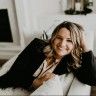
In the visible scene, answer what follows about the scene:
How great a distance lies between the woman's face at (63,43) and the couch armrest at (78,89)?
8.6 inches

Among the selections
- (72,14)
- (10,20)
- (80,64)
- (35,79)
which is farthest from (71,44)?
(10,20)

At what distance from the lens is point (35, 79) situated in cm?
149

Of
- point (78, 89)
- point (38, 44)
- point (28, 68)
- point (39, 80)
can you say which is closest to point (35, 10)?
point (38, 44)

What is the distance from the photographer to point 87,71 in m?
1.41

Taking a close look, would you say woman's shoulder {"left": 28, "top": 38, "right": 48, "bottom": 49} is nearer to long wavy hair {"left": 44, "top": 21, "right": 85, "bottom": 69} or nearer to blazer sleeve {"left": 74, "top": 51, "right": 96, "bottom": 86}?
long wavy hair {"left": 44, "top": 21, "right": 85, "bottom": 69}

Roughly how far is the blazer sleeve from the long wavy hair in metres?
0.04

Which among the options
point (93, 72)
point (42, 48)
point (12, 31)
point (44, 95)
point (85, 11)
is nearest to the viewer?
point (44, 95)

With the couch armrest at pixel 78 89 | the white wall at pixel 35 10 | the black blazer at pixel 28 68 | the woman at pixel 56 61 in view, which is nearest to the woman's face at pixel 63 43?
the woman at pixel 56 61

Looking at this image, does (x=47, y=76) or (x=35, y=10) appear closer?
(x=47, y=76)

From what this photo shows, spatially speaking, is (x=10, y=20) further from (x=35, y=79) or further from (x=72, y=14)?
(x=35, y=79)

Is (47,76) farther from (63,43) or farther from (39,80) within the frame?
(63,43)

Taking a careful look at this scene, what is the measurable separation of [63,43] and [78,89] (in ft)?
1.02

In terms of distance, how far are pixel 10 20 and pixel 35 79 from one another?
1.64m

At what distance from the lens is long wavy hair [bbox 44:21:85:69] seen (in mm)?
1406
